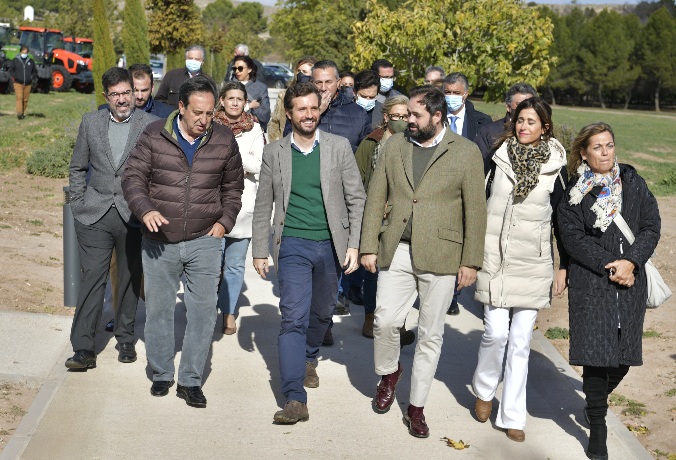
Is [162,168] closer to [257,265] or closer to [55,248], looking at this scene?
[257,265]

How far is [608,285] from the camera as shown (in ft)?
19.2

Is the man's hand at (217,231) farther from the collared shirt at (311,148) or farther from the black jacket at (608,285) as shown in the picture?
the black jacket at (608,285)

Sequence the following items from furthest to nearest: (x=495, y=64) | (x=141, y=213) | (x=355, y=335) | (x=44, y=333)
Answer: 1. (x=495, y=64)
2. (x=355, y=335)
3. (x=44, y=333)
4. (x=141, y=213)

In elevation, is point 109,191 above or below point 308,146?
below

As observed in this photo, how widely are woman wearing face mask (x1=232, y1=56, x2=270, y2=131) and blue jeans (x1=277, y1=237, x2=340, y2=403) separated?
362 centimetres

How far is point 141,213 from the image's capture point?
614 cm

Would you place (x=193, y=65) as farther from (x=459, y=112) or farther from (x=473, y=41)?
(x=473, y=41)

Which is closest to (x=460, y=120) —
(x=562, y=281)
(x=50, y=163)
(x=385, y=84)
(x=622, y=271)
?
(x=385, y=84)

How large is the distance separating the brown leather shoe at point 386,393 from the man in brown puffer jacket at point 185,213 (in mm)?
1092

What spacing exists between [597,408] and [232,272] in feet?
10.8

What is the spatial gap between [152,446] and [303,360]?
110 cm

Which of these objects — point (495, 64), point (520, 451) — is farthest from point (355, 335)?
point (495, 64)

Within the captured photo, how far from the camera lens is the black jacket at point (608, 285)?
5828 mm

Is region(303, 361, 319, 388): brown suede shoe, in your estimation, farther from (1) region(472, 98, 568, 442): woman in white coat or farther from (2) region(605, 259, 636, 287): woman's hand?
(2) region(605, 259, 636, 287): woman's hand
